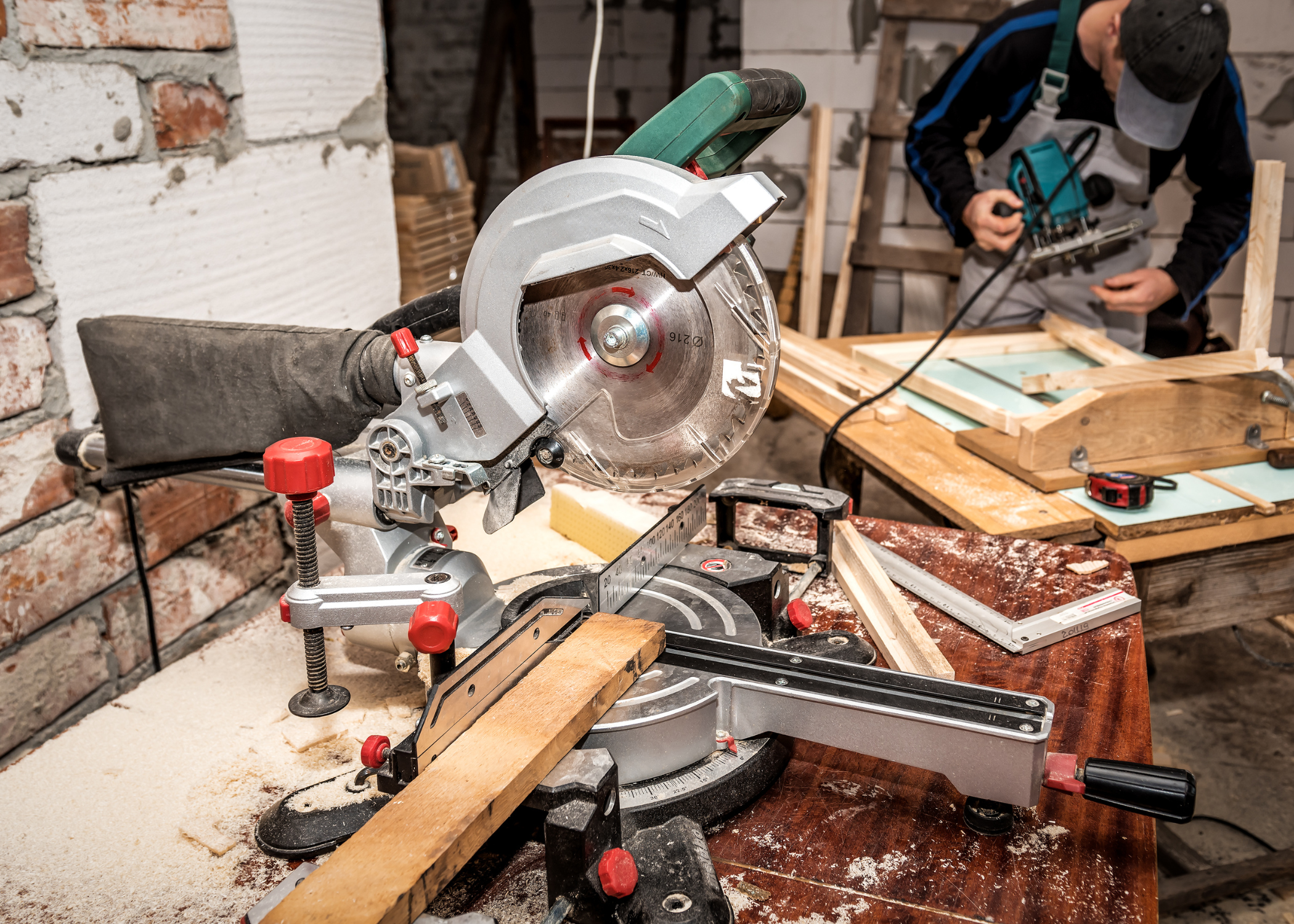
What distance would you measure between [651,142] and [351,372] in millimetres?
413

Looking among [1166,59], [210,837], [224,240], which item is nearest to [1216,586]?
[1166,59]

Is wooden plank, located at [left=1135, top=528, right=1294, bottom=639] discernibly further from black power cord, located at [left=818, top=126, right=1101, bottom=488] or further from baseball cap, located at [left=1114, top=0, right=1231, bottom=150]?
baseball cap, located at [left=1114, top=0, right=1231, bottom=150]

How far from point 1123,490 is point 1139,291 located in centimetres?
100

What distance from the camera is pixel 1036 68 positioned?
2.61m

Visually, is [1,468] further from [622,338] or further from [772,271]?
[772,271]

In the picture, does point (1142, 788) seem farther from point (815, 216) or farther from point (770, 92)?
point (815, 216)

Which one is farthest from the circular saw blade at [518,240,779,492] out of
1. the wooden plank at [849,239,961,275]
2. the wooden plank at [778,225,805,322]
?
the wooden plank at [778,225,805,322]

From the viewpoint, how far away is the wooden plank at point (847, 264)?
171 inches

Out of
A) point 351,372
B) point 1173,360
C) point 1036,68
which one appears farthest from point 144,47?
point 1036,68

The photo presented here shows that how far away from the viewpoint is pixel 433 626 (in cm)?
89

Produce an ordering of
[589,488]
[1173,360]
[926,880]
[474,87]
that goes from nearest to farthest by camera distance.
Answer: [926,880]
[589,488]
[1173,360]
[474,87]

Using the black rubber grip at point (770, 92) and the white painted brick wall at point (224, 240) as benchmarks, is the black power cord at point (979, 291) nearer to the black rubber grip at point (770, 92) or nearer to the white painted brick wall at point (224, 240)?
the white painted brick wall at point (224, 240)

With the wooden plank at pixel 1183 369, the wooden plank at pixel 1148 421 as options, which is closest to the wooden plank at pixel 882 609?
the wooden plank at pixel 1148 421

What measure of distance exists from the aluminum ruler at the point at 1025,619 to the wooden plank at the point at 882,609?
0.06 meters
